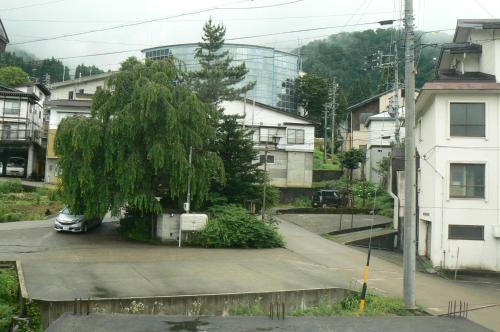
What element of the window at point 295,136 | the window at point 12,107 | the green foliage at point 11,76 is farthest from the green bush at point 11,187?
the green foliage at point 11,76

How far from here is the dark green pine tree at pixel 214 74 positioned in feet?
121

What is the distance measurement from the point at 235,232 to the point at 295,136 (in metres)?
23.7

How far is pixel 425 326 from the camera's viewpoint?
9016 millimetres

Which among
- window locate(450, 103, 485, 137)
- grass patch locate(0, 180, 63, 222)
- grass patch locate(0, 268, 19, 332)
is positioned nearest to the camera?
grass patch locate(0, 268, 19, 332)

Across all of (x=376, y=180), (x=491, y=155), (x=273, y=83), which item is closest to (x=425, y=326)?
(x=491, y=155)

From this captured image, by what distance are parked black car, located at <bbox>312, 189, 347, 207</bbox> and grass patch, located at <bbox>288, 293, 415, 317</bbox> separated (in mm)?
25059

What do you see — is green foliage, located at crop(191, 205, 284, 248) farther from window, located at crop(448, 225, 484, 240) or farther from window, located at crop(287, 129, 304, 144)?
window, located at crop(287, 129, 304, 144)

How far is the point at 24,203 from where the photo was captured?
1252 inches

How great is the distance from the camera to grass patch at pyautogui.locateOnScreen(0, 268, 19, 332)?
10.0 m

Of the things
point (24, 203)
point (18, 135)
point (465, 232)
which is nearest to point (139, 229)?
point (24, 203)

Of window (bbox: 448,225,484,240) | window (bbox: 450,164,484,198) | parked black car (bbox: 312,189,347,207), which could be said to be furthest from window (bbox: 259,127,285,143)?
window (bbox: 448,225,484,240)

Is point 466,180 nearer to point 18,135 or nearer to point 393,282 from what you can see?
point 393,282

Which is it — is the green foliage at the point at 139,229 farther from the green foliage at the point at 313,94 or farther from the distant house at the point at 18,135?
the green foliage at the point at 313,94

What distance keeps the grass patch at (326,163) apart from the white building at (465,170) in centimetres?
2773
